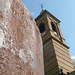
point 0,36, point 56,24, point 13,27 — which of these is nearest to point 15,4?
point 13,27

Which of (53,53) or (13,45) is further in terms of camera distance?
(53,53)

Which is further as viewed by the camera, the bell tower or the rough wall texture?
the bell tower

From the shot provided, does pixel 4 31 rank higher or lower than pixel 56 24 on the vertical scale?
lower

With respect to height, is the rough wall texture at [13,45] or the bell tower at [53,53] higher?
the bell tower at [53,53]

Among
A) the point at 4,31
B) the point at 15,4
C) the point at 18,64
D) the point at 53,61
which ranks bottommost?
the point at 18,64

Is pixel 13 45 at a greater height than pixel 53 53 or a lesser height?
lesser

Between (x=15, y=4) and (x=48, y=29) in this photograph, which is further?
(x=48, y=29)

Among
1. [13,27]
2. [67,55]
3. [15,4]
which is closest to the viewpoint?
[13,27]

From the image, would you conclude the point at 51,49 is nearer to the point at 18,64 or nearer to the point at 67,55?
the point at 67,55

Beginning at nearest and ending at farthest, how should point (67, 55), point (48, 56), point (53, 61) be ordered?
point (53, 61)
point (48, 56)
point (67, 55)

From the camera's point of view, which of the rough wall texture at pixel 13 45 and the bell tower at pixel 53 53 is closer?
the rough wall texture at pixel 13 45

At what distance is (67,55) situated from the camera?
9.44 metres

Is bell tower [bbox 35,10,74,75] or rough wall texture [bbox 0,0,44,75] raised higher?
bell tower [bbox 35,10,74,75]

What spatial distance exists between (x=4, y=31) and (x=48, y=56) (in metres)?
7.92
